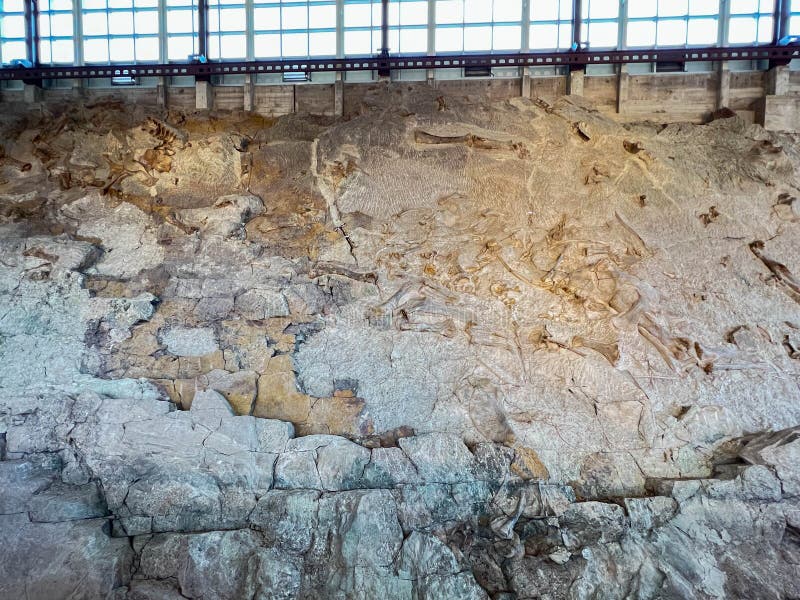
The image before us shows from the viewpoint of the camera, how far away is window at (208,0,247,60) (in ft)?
31.0

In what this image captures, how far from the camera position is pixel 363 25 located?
30.9 ft

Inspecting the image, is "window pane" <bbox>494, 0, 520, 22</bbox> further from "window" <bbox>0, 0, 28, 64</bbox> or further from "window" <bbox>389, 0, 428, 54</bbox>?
"window" <bbox>0, 0, 28, 64</bbox>

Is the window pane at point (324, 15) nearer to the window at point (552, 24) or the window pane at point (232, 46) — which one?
the window pane at point (232, 46)

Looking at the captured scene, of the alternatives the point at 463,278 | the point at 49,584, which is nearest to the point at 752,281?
the point at 463,278

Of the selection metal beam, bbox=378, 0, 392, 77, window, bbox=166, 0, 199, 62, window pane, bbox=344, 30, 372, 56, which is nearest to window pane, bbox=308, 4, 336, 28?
window pane, bbox=344, 30, 372, 56

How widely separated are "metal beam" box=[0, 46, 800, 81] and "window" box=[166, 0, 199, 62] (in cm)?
62

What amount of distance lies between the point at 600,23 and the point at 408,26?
334 centimetres

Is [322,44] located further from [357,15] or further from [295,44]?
[357,15]

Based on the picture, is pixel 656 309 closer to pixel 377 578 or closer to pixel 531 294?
pixel 531 294

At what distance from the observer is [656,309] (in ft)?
23.1

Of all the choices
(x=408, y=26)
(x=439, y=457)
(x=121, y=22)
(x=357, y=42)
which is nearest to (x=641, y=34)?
(x=408, y=26)

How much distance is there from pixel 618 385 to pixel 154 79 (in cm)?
922

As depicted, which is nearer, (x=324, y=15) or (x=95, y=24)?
(x=324, y=15)

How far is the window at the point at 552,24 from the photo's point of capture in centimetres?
917
